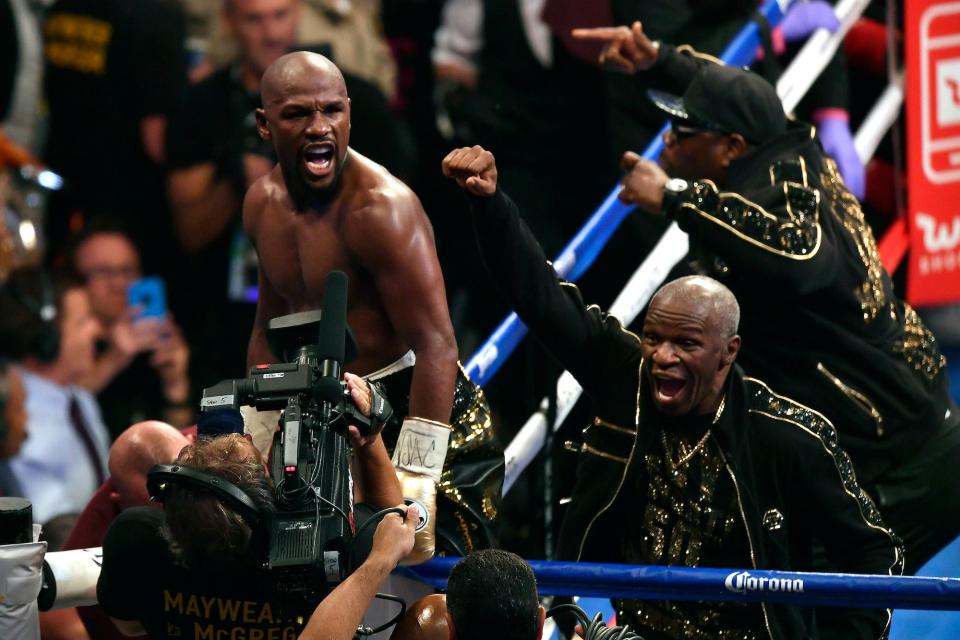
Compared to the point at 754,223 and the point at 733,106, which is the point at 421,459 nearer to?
the point at 754,223

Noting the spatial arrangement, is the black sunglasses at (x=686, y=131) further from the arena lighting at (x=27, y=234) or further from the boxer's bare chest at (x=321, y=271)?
the arena lighting at (x=27, y=234)

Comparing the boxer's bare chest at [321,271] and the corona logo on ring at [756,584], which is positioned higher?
the boxer's bare chest at [321,271]

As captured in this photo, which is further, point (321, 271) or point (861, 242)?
point (861, 242)

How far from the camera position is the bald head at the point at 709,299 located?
3570mm

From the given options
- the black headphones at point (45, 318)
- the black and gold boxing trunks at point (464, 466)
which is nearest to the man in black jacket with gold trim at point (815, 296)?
the black and gold boxing trunks at point (464, 466)

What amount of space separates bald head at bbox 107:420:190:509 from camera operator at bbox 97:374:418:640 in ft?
2.53

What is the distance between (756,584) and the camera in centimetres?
319

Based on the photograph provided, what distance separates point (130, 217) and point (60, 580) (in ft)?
10.1

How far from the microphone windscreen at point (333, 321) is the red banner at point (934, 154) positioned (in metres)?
2.63

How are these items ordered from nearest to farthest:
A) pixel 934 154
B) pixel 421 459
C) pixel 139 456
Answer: pixel 421 459 → pixel 139 456 → pixel 934 154

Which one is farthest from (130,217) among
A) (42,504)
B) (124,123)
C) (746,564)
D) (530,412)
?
(746,564)

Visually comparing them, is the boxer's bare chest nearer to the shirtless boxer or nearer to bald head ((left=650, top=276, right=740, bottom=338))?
the shirtless boxer

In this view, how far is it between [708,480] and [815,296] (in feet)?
2.38

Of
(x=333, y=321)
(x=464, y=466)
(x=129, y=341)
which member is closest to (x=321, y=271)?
(x=464, y=466)
